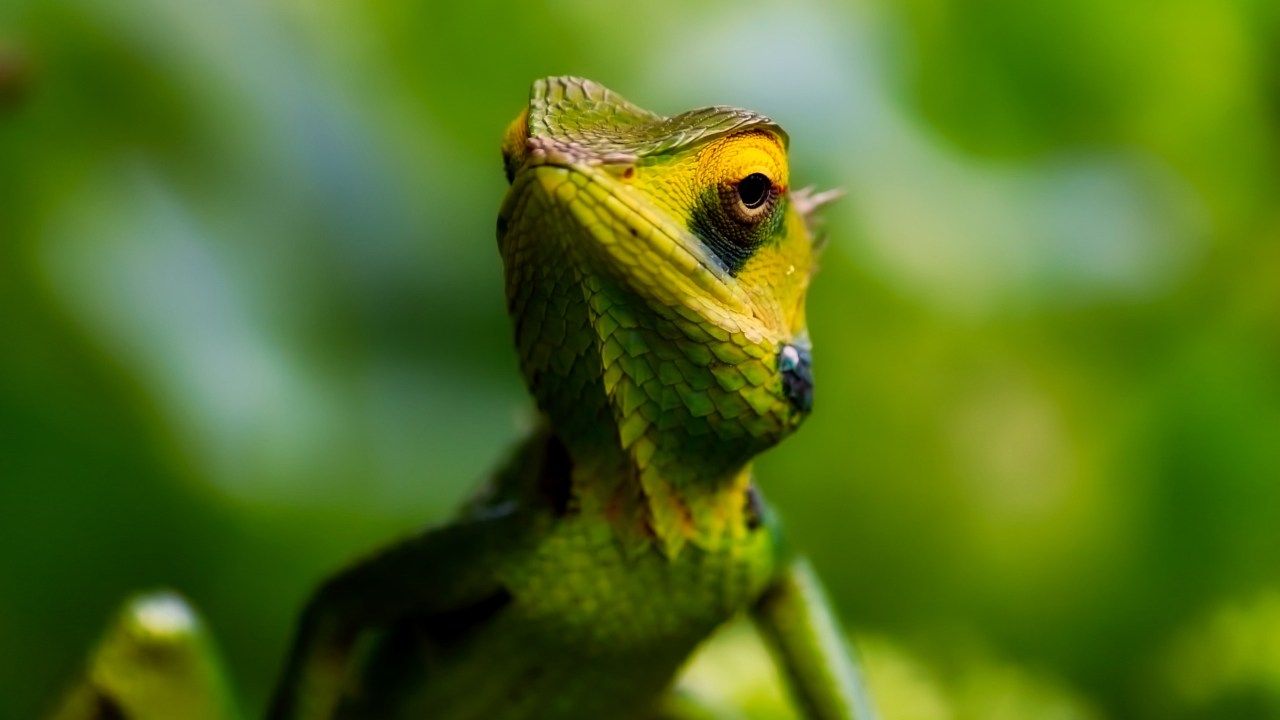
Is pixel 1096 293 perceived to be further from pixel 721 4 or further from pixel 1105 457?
pixel 721 4

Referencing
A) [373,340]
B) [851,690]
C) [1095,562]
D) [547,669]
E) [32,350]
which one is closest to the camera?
[547,669]

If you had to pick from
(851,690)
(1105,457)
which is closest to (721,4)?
(1105,457)

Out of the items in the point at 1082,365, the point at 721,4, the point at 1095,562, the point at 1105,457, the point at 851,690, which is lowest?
the point at 1095,562

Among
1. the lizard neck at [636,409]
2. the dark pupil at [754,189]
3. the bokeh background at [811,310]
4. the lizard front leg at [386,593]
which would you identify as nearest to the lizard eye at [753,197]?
the dark pupil at [754,189]

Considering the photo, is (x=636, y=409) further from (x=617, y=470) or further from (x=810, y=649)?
(x=810, y=649)

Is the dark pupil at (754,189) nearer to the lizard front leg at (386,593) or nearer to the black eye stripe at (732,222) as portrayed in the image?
the black eye stripe at (732,222)

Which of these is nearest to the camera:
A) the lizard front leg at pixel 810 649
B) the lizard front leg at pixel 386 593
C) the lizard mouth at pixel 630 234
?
the lizard mouth at pixel 630 234

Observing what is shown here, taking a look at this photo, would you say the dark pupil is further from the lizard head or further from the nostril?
the nostril

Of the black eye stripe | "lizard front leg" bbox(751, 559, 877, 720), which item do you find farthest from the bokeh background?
the black eye stripe
